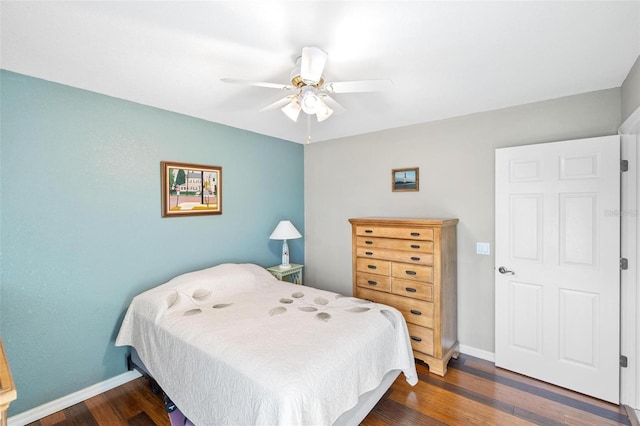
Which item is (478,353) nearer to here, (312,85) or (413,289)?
(413,289)

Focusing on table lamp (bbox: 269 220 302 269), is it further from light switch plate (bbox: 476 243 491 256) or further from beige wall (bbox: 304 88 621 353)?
light switch plate (bbox: 476 243 491 256)

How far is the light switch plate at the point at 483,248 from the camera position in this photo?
2.77 metres

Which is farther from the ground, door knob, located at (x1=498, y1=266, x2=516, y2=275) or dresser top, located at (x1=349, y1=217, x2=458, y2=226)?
dresser top, located at (x1=349, y1=217, x2=458, y2=226)

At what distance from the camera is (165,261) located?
276cm

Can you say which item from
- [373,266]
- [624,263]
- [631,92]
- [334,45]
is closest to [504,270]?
[624,263]

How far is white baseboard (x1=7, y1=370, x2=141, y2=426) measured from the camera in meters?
2.01

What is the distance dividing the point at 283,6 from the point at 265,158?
236cm

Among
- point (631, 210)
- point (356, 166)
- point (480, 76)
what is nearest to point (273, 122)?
point (356, 166)

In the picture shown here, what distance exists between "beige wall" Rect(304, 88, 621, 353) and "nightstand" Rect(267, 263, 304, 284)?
37 cm

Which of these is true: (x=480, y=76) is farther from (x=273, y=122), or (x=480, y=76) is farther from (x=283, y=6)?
(x=273, y=122)

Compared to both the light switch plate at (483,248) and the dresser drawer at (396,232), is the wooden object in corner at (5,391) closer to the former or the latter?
the dresser drawer at (396,232)

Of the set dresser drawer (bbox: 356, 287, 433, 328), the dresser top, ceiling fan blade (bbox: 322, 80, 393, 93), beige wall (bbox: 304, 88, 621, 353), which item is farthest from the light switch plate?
ceiling fan blade (bbox: 322, 80, 393, 93)

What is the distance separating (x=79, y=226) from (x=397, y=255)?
2722 mm

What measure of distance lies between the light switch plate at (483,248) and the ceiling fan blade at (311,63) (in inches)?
88.0
